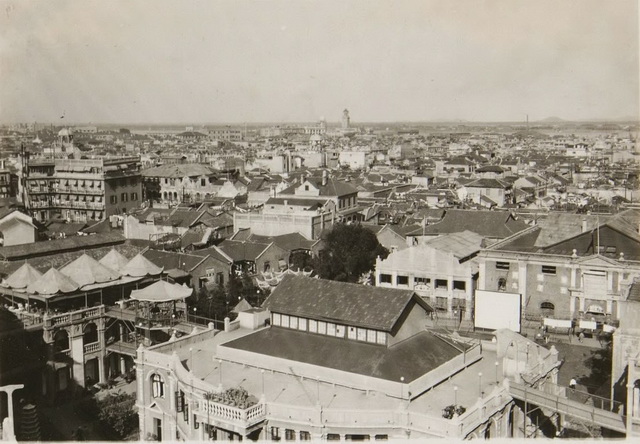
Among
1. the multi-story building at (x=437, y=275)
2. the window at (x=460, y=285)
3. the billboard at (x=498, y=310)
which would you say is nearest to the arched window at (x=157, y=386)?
the billboard at (x=498, y=310)

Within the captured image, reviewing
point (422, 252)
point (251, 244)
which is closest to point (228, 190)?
point (251, 244)

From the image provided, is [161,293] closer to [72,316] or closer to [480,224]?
[72,316]

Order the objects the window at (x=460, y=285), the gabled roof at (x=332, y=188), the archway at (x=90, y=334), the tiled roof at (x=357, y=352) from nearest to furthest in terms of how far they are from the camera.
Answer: the tiled roof at (x=357, y=352) → the archway at (x=90, y=334) → the window at (x=460, y=285) → the gabled roof at (x=332, y=188)

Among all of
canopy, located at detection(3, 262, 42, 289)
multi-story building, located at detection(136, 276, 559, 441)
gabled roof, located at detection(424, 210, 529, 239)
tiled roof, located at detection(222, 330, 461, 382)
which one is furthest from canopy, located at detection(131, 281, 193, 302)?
gabled roof, located at detection(424, 210, 529, 239)

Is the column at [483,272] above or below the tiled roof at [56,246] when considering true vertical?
below

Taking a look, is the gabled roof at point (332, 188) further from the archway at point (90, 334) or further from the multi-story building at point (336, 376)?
the multi-story building at point (336, 376)

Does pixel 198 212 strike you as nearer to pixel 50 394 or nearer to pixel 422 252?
pixel 422 252

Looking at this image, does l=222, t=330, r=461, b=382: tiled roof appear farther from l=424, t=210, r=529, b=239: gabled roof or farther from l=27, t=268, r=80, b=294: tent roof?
l=424, t=210, r=529, b=239: gabled roof
